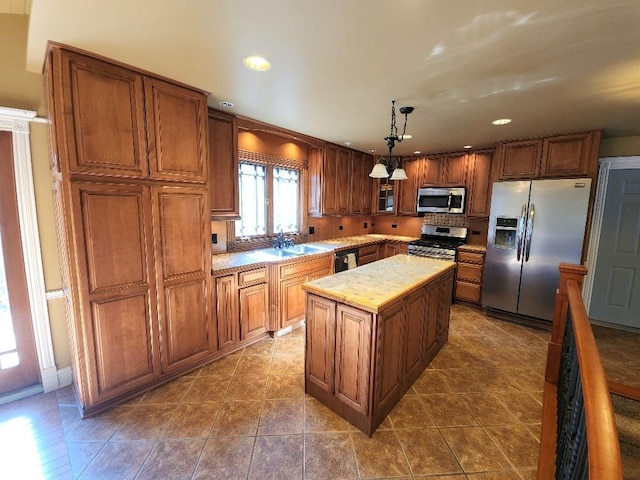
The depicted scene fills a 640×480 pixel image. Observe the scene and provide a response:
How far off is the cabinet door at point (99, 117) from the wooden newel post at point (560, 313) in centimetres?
323

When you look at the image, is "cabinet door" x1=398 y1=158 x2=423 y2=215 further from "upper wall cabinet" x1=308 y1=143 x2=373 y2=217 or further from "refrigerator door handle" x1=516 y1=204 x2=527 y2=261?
"refrigerator door handle" x1=516 y1=204 x2=527 y2=261

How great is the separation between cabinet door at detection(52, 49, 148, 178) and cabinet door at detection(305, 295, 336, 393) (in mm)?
1648

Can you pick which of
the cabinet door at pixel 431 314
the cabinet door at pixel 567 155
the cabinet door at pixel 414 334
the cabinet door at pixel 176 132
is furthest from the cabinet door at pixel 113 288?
the cabinet door at pixel 567 155

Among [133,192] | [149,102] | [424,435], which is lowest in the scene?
[424,435]

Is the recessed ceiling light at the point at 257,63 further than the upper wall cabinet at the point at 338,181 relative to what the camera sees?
No

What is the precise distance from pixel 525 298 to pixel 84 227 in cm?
470

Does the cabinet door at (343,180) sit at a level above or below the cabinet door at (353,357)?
above

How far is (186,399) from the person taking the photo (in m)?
2.20

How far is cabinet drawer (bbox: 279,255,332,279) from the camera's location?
320 centimetres

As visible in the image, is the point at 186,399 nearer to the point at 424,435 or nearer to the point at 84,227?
the point at 84,227

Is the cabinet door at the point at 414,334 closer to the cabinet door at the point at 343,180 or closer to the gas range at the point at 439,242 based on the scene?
the gas range at the point at 439,242

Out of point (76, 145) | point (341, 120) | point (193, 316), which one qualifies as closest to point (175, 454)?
point (193, 316)

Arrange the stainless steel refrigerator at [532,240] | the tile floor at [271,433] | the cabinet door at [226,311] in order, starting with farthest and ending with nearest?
the stainless steel refrigerator at [532,240]
the cabinet door at [226,311]
the tile floor at [271,433]

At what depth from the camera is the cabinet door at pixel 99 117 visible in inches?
67.2
